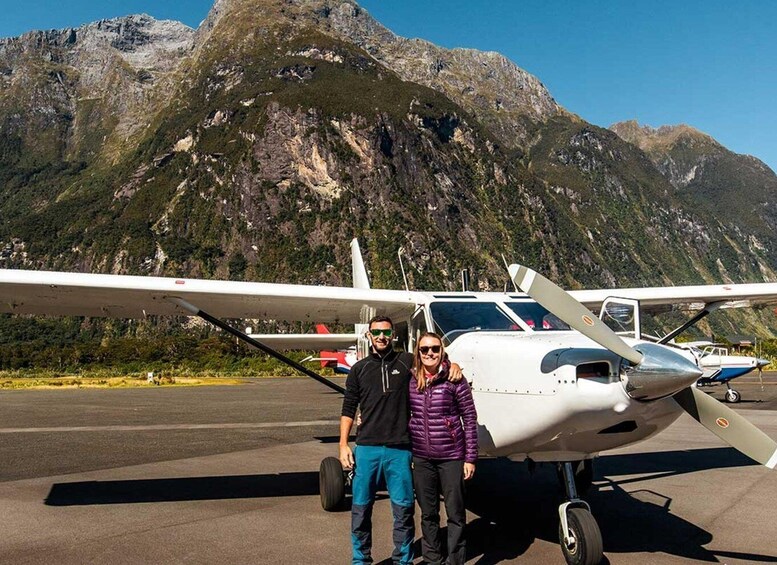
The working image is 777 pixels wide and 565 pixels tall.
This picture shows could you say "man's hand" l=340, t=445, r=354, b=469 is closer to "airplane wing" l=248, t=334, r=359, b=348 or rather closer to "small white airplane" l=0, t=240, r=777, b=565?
"small white airplane" l=0, t=240, r=777, b=565

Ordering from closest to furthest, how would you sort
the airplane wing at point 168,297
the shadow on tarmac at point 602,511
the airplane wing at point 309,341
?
1. the shadow on tarmac at point 602,511
2. the airplane wing at point 168,297
3. the airplane wing at point 309,341

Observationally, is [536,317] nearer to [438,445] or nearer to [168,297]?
[438,445]

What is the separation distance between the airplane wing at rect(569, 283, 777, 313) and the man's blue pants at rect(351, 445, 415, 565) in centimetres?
438

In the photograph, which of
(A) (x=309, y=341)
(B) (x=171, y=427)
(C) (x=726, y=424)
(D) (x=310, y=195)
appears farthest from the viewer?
(D) (x=310, y=195)

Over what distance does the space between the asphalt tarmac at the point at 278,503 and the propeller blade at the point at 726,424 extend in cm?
92

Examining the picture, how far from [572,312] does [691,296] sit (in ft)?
15.1

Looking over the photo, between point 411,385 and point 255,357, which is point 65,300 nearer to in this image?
point 411,385

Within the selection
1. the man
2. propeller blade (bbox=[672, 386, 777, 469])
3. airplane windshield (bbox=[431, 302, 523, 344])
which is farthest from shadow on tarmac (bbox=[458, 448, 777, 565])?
airplane windshield (bbox=[431, 302, 523, 344])

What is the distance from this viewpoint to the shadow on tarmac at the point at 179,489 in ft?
23.4

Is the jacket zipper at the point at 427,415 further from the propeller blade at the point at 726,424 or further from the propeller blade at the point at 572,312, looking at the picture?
the propeller blade at the point at 726,424

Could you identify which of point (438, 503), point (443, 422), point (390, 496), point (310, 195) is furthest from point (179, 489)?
Result: point (310, 195)

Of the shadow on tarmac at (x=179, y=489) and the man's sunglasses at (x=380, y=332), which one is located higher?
the man's sunglasses at (x=380, y=332)

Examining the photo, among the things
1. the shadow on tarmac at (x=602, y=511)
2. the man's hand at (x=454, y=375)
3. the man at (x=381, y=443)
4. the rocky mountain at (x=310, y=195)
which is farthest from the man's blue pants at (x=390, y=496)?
the rocky mountain at (x=310, y=195)

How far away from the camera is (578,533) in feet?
15.9
